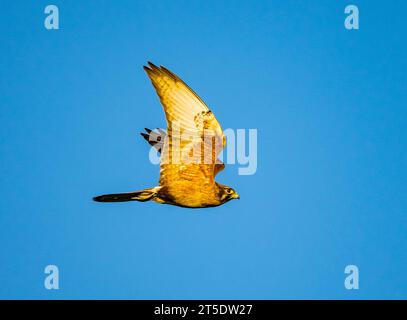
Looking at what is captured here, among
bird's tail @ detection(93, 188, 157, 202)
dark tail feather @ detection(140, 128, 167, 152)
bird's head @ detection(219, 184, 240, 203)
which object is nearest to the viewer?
bird's tail @ detection(93, 188, 157, 202)

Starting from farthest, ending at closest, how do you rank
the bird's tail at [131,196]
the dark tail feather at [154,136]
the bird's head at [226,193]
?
the dark tail feather at [154,136] < the bird's head at [226,193] < the bird's tail at [131,196]

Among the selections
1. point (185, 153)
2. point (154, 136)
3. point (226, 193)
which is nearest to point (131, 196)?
point (185, 153)

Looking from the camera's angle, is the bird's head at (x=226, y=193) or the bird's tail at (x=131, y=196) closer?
the bird's tail at (x=131, y=196)

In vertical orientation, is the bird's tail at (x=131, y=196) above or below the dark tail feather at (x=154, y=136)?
below

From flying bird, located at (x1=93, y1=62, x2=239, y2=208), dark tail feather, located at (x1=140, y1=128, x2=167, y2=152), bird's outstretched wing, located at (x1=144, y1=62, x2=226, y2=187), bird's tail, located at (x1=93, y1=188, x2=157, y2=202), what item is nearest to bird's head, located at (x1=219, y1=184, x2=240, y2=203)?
flying bird, located at (x1=93, y1=62, x2=239, y2=208)

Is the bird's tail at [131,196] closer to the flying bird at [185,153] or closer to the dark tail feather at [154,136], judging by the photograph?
the flying bird at [185,153]

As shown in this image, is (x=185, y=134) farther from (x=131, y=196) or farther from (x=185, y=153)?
(x=131, y=196)

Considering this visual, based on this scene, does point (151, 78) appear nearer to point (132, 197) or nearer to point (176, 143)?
point (176, 143)

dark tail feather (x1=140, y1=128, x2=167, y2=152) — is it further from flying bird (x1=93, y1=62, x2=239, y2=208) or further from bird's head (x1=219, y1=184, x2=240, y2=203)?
bird's head (x1=219, y1=184, x2=240, y2=203)

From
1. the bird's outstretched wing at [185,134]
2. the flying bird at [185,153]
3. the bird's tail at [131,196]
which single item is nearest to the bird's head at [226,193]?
the flying bird at [185,153]
